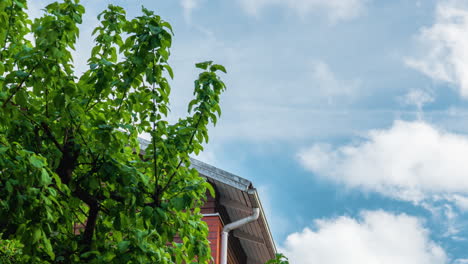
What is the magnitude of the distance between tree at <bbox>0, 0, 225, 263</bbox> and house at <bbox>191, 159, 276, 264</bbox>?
4.70 meters

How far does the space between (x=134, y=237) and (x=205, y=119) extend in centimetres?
143

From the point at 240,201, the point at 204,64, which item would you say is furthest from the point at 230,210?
the point at 204,64

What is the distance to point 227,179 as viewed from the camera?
11586 millimetres

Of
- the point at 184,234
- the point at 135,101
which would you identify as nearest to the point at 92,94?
the point at 135,101

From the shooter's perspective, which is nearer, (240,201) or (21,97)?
(21,97)

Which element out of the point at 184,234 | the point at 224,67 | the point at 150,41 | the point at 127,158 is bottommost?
the point at 184,234

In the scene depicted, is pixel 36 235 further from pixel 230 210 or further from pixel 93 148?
pixel 230 210

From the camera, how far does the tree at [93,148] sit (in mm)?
5449

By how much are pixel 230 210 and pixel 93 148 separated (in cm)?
720

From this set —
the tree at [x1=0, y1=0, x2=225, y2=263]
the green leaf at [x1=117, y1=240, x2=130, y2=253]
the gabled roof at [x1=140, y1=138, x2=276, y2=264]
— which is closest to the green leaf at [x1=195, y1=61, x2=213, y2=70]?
the tree at [x1=0, y1=0, x2=225, y2=263]

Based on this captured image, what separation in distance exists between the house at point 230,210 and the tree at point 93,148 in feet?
15.4

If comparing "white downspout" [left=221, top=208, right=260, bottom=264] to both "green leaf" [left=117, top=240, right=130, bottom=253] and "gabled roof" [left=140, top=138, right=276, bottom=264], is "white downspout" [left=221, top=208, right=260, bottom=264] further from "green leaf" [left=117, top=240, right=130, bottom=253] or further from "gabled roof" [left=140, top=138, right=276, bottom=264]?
"green leaf" [left=117, top=240, right=130, bottom=253]

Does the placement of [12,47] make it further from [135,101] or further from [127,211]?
[127,211]

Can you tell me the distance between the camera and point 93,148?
612cm
